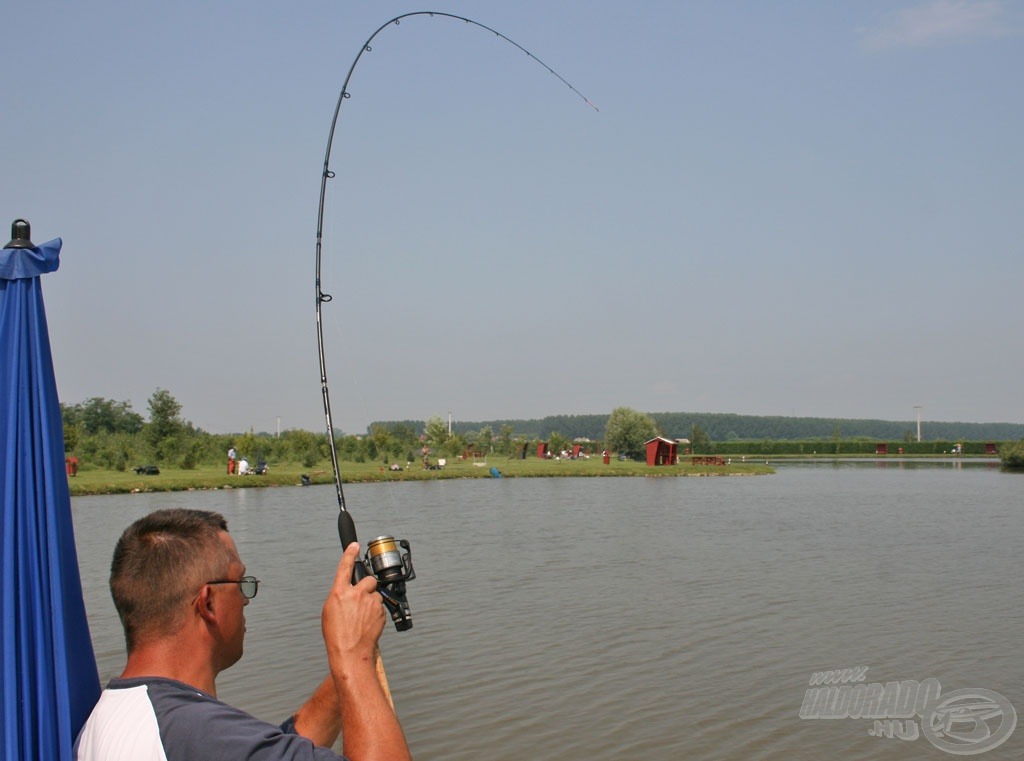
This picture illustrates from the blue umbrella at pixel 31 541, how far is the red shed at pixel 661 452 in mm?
61280

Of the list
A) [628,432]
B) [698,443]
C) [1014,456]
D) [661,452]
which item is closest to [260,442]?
[661,452]

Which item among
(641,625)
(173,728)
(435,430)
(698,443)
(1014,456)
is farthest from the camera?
(698,443)

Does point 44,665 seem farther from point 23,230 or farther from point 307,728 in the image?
point 23,230

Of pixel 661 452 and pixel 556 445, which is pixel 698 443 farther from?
pixel 661 452

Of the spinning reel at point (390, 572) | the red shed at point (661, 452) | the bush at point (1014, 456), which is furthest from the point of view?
the red shed at point (661, 452)

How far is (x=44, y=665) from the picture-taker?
2428mm

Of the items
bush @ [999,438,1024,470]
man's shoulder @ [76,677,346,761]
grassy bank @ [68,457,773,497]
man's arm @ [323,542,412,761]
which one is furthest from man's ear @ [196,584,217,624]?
bush @ [999,438,1024,470]

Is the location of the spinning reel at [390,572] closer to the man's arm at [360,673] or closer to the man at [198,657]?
the man at [198,657]

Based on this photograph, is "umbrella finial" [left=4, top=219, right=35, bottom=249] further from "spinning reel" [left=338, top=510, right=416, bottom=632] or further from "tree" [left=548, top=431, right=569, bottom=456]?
"tree" [left=548, top=431, right=569, bottom=456]

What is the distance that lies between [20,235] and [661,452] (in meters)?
63.5

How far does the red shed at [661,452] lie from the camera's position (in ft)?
208

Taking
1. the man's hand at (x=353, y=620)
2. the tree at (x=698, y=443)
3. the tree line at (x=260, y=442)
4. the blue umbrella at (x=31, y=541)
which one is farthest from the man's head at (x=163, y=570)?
the tree at (x=698, y=443)

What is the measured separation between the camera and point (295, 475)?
41.2 metres

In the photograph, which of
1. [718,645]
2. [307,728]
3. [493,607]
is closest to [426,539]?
[493,607]
